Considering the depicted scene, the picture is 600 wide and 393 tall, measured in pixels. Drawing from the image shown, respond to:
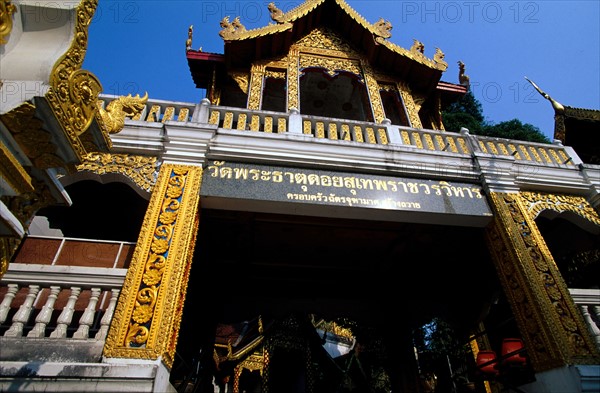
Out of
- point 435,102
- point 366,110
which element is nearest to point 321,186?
point 366,110

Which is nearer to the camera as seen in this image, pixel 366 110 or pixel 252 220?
pixel 252 220

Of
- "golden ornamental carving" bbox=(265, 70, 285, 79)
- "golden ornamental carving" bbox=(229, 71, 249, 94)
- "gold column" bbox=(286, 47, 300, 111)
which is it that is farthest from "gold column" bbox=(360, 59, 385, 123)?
"golden ornamental carving" bbox=(229, 71, 249, 94)

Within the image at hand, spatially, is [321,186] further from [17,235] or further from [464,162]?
[17,235]

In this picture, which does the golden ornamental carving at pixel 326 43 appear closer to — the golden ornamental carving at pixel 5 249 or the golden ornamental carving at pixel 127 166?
the golden ornamental carving at pixel 127 166

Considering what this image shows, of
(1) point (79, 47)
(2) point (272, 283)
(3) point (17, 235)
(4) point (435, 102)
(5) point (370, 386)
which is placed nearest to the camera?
(3) point (17, 235)

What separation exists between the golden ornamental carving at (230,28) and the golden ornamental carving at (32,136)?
21.5 ft

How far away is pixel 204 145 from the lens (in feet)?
16.9

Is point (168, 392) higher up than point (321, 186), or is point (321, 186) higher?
point (321, 186)

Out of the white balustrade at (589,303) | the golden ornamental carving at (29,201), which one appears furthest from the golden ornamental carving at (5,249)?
the white balustrade at (589,303)

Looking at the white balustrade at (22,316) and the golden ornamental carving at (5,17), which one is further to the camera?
the white balustrade at (22,316)

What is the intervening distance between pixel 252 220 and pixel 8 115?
175 inches

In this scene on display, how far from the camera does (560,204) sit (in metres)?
5.94

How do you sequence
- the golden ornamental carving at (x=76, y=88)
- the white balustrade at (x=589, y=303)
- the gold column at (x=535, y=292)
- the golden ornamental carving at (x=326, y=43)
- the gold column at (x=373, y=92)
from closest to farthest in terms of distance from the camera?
the golden ornamental carving at (x=76, y=88) < the gold column at (x=535, y=292) < the white balustrade at (x=589, y=303) < the gold column at (x=373, y=92) < the golden ornamental carving at (x=326, y=43)

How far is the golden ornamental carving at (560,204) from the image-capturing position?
582cm
